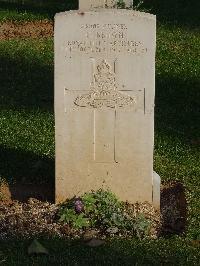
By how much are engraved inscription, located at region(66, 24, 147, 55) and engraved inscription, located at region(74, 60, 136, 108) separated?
0.74 feet

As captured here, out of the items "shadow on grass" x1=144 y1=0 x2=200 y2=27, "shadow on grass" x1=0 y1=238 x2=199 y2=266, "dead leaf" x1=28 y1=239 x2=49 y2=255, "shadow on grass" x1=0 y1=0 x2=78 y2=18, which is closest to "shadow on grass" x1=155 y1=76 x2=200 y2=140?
"shadow on grass" x1=0 y1=238 x2=199 y2=266

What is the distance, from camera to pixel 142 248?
5.07 m

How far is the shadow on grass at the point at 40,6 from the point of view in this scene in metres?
14.6

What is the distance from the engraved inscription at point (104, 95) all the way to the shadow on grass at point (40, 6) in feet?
27.4

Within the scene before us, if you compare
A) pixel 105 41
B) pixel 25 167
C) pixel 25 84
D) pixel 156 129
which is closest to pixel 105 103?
pixel 105 41

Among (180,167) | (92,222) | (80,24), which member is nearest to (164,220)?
(92,222)

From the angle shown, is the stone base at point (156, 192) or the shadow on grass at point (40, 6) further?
the shadow on grass at point (40, 6)

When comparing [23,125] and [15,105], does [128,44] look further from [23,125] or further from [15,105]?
[15,105]

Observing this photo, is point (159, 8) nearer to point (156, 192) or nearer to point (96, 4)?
point (96, 4)

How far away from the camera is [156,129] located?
27.7 feet

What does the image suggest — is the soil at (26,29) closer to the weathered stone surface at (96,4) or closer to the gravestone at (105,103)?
the weathered stone surface at (96,4)

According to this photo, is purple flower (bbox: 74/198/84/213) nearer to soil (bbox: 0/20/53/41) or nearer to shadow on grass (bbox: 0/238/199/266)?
shadow on grass (bbox: 0/238/199/266)

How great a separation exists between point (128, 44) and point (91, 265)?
6.28 feet

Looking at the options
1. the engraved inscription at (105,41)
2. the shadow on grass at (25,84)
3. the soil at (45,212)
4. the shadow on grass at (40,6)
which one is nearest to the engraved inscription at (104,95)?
the engraved inscription at (105,41)
